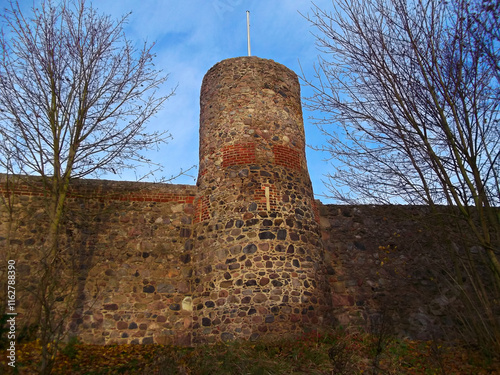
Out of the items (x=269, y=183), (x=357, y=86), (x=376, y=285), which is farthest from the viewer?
(x=376, y=285)

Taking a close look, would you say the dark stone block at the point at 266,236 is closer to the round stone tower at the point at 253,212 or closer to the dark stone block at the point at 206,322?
the round stone tower at the point at 253,212

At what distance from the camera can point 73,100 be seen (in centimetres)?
773

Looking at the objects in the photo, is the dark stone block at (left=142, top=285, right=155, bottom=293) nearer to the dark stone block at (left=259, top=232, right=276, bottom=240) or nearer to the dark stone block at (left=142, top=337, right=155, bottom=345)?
the dark stone block at (left=142, top=337, right=155, bottom=345)

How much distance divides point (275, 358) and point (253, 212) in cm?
290

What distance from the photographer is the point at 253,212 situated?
8.02 metres

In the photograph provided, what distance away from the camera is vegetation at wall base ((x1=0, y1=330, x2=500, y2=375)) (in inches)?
235

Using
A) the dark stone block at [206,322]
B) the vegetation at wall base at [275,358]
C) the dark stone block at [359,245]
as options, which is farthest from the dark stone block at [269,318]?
the dark stone block at [359,245]

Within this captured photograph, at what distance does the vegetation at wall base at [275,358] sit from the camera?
235 inches

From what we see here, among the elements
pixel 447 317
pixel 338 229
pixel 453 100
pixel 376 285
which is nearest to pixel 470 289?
pixel 447 317

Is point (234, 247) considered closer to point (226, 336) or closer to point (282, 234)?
point (282, 234)

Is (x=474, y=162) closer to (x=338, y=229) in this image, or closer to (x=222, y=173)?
(x=338, y=229)

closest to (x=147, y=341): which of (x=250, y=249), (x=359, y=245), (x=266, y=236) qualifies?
(x=250, y=249)

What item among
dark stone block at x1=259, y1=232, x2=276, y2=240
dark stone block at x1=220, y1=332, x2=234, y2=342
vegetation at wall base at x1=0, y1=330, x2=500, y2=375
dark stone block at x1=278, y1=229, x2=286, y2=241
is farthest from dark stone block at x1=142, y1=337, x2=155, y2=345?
dark stone block at x1=278, y1=229, x2=286, y2=241

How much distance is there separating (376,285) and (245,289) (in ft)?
11.6
